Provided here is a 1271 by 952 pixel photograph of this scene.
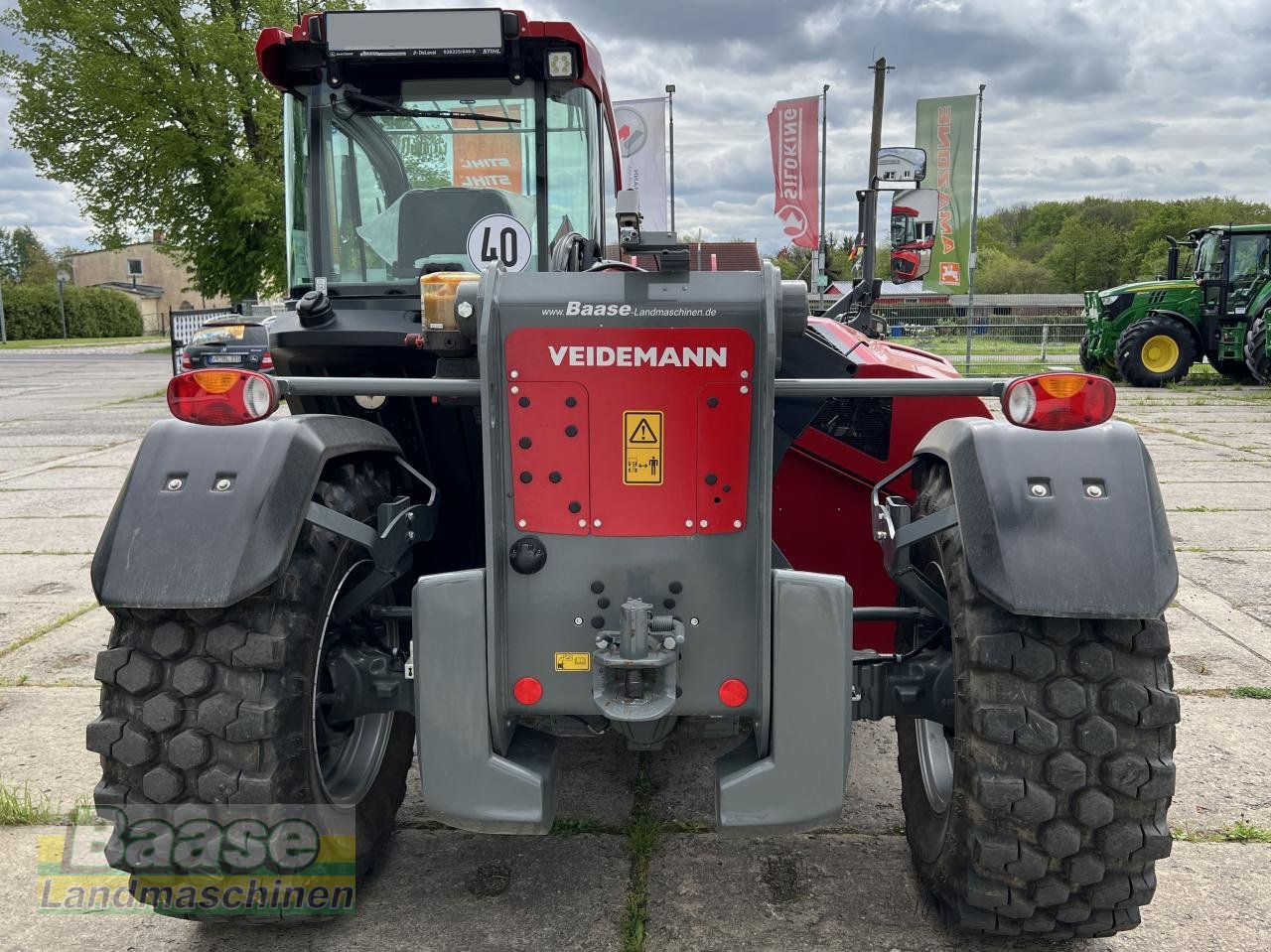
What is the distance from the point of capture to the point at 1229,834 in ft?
10.2

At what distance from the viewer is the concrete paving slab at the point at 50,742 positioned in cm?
345

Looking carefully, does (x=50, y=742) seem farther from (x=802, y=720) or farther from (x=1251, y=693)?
(x=1251, y=693)

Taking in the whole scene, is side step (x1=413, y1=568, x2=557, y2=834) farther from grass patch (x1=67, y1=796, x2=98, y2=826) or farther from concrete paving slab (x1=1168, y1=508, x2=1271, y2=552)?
concrete paving slab (x1=1168, y1=508, x2=1271, y2=552)

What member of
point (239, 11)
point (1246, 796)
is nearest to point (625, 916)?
point (1246, 796)

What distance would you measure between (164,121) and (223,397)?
29711 mm

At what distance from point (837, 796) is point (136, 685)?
1.59 meters

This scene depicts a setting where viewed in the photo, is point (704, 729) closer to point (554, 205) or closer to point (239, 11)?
point (554, 205)

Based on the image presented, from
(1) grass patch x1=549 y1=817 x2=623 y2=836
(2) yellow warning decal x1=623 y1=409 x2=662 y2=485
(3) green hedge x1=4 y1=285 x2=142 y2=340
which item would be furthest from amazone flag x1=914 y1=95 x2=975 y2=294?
(3) green hedge x1=4 y1=285 x2=142 y2=340

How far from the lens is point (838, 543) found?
12.2 ft

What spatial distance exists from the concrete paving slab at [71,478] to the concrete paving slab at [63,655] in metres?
4.03

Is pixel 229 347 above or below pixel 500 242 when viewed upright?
below

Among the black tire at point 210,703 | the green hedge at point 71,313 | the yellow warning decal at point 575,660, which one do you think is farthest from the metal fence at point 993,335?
the green hedge at point 71,313

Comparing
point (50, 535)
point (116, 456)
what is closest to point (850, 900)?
point (50, 535)

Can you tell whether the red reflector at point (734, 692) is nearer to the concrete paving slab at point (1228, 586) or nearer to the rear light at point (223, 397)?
the rear light at point (223, 397)
